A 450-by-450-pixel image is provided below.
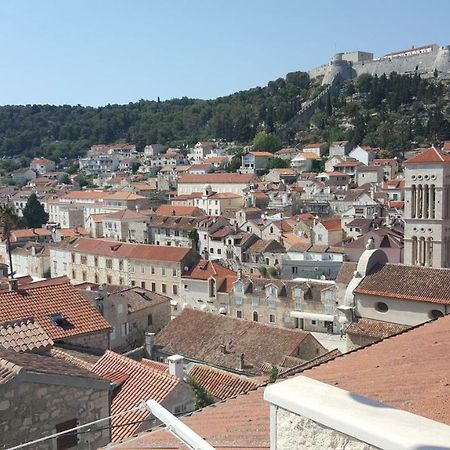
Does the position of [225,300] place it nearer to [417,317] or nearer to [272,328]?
[272,328]

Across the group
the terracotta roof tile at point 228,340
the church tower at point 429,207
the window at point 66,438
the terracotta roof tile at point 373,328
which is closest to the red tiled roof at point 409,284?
the terracotta roof tile at point 373,328

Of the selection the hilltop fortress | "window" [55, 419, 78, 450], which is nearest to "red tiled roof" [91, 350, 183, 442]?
"window" [55, 419, 78, 450]

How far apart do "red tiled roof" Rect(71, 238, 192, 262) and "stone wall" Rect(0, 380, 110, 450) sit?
3920 cm

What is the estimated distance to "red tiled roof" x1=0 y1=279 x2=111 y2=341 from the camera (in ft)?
49.5

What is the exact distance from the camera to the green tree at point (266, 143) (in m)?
129

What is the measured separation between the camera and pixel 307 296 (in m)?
38.6

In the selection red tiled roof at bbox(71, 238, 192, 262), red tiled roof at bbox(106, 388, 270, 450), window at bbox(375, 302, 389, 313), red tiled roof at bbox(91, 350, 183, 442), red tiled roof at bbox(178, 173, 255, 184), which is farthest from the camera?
red tiled roof at bbox(178, 173, 255, 184)

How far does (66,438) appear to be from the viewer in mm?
7707

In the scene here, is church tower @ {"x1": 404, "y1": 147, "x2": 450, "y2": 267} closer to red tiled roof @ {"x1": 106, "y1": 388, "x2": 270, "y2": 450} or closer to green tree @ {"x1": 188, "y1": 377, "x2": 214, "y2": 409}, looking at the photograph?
green tree @ {"x1": 188, "y1": 377, "x2": 214, "y2": 409}

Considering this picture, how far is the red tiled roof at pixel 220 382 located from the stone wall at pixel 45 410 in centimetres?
986

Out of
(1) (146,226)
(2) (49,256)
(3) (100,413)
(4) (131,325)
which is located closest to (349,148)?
(1) (146,226)

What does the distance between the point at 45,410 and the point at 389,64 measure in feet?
556

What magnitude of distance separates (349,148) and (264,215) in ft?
174

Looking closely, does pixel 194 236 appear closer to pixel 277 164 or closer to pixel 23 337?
pixel 23 337
